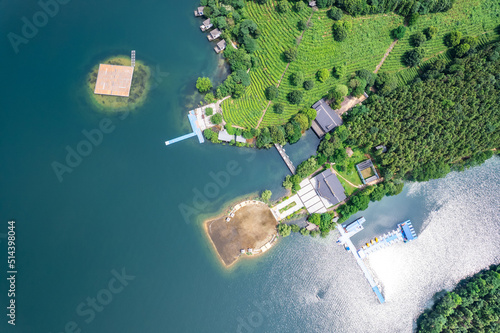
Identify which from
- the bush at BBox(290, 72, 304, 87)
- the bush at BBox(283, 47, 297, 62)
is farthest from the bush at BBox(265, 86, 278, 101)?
the bush at BBox(283, 47, 297, 62)

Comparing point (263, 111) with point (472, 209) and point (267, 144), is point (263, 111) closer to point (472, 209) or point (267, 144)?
point (267, 144)

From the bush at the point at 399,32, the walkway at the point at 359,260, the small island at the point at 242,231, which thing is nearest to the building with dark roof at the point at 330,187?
the walkway at the point at 359,260

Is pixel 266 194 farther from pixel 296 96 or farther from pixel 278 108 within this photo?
pixel 296 96

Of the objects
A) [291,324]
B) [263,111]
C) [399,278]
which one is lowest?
[399,278]

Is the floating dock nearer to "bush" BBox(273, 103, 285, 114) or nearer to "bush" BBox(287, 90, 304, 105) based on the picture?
"bush" BBox(273, 103, 285, 114)

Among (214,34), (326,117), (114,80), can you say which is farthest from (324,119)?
(114,80)

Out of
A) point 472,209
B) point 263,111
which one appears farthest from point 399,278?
point 263,111
